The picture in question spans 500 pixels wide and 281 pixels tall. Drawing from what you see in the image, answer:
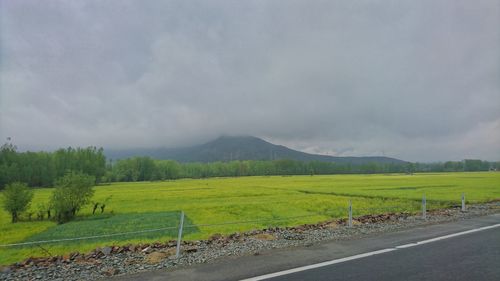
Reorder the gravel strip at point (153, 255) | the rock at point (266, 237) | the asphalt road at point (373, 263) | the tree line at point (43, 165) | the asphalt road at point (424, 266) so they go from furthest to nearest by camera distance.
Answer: the tree line at point (43, 165) < the rock at point (266, 237) < the gravel strip at point (153, 255) < the asphalt road at point (373, 263) < the asphalt road at point (424, 266)

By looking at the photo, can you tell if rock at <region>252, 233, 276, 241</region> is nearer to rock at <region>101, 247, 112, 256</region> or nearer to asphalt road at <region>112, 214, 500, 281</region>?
asphalt road at <region>112, 214, 500, 281</region>

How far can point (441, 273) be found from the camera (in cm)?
705

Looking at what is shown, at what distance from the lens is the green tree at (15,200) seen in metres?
37.8

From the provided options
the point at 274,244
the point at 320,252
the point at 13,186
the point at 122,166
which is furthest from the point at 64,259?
the point at 122,166

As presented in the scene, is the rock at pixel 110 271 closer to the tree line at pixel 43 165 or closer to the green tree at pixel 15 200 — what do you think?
the green tree at pixel 15 200

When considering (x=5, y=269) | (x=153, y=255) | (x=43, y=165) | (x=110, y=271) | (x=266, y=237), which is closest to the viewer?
(x=110, y=271)

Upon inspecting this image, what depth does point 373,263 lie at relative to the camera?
26.0ft

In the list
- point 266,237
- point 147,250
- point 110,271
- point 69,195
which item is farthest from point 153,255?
point 69,195

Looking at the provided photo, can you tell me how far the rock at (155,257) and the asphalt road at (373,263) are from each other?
1.25 meters

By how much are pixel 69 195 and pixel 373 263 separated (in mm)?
39294

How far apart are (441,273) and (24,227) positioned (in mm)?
37446

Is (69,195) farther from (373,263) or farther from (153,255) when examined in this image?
(373,263)

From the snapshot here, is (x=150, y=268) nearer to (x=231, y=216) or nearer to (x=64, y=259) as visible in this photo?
(x=64, y=259)

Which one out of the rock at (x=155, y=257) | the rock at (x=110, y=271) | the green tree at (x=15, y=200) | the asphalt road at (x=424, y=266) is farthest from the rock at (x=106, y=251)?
the green tree at (x=15, y=200)
